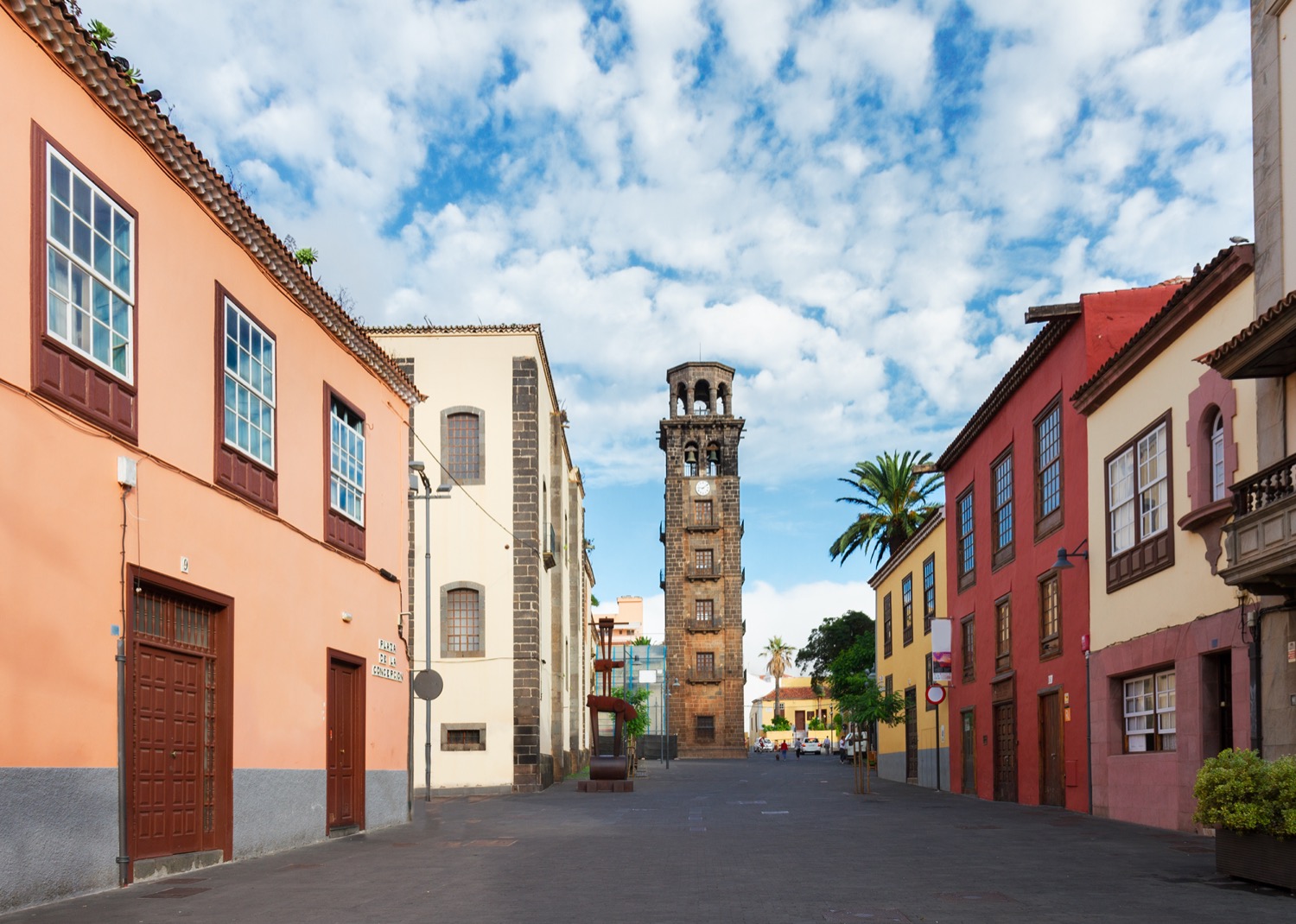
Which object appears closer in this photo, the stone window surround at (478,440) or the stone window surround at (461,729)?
the stone window surround at (461,729)

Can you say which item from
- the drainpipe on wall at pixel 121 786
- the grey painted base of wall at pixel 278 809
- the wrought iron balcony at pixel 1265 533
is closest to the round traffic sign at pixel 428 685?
the grey painted base of wall at pixel 278 809

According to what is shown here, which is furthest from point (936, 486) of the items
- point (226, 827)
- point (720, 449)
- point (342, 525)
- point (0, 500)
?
point (0, 500)

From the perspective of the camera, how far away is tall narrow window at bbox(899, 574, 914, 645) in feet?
147

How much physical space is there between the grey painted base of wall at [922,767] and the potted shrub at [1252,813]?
86.2ft

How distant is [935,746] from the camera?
39906mm

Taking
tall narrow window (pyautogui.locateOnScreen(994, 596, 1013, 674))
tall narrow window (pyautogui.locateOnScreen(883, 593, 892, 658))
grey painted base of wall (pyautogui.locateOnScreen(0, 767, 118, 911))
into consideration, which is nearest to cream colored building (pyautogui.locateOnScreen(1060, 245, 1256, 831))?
tall narrow window (pyautogui.locateOnScreen(994, 596, 1013, 674))

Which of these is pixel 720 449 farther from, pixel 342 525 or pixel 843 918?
pixel 843 918

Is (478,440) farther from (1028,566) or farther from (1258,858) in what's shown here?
(1258,858)

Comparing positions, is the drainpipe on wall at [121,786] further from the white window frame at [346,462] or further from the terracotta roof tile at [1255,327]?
the terracotta roof tile at [1255,327]

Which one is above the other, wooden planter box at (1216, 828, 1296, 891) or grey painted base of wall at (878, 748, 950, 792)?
wooden planter box at (1216, 828, 1296, 891)

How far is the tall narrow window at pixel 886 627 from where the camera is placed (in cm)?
5009

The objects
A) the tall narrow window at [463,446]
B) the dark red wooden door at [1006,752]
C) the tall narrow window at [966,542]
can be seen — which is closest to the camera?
the dark red wooden door at [1006,752]

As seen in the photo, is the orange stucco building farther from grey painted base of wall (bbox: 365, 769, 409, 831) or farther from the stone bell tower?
the stone bell tower

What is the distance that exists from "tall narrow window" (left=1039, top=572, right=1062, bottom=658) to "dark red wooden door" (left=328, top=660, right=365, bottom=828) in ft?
46.5
